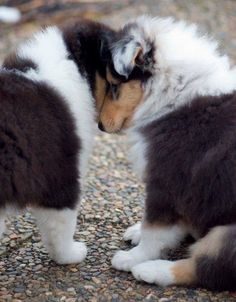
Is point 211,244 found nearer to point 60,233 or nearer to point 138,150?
point 138,150

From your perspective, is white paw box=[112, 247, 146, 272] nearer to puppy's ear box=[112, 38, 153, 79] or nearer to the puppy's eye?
the puppy's eye

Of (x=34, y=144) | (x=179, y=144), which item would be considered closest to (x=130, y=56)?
(x=179, y=144)

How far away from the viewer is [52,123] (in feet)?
10.6

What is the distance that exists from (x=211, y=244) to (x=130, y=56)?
108cm

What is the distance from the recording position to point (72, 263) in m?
3.62

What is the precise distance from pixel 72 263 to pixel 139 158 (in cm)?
73

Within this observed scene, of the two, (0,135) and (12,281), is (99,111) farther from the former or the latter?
(12,281)

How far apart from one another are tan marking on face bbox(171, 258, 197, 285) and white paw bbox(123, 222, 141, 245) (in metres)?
0.52

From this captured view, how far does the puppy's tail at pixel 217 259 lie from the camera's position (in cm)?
312

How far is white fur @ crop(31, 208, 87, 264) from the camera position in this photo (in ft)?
11.0

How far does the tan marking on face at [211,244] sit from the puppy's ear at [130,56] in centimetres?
96

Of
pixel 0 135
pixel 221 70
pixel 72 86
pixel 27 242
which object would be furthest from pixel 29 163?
pixel 221 70

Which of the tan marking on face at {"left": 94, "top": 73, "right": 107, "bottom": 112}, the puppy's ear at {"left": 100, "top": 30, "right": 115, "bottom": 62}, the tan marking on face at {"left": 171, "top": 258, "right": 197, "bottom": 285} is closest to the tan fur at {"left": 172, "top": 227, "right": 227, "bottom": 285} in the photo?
the tan marking on face at {"left": 171, "top": 258, "right": 197, "bottom": 285}

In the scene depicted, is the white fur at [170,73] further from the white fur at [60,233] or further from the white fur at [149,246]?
the white fur at [60,233]
